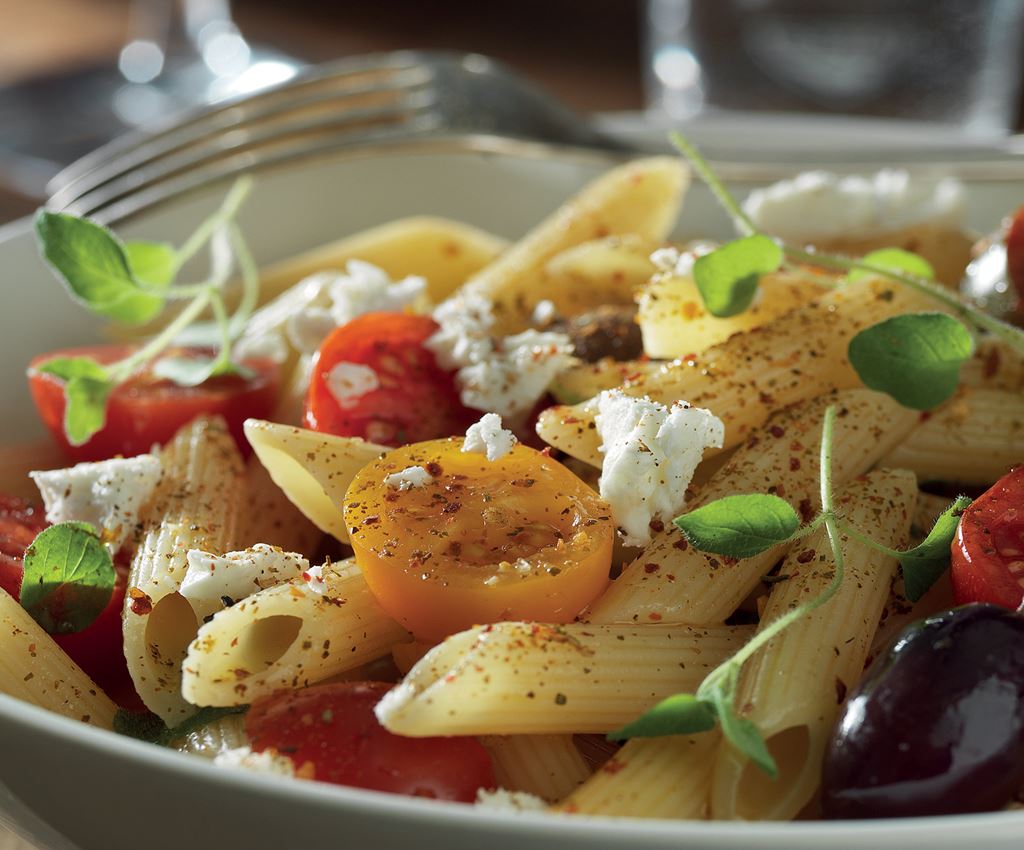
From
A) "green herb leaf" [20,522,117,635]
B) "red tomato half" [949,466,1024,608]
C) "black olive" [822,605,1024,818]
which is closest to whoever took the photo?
"black olive" [822,605,1024,818]

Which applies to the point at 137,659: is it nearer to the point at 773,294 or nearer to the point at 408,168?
the point at 773,294

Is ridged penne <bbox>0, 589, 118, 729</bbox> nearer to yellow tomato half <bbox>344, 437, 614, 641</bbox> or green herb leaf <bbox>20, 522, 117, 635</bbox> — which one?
green herb leaf <bbox>20, 522, 117, 635</bbox>

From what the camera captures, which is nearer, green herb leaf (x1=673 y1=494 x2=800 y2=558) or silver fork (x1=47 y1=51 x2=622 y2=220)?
green herb leaf (x1=673 y1=494 x2=800 y2=558)

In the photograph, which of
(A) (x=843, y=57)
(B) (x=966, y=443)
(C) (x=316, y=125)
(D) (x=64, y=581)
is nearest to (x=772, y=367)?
(B) (x=966, y=443)

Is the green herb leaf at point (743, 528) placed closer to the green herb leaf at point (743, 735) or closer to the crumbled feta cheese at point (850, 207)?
the green herb leaf at point (743, 735)

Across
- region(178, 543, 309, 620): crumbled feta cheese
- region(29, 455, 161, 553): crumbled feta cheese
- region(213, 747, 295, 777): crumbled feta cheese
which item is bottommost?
region(213, 747, 295, 777): crumbled feta cheese

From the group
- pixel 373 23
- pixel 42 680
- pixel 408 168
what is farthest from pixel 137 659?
pixel 373 23

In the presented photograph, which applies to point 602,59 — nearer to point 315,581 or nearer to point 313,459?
point 313,459

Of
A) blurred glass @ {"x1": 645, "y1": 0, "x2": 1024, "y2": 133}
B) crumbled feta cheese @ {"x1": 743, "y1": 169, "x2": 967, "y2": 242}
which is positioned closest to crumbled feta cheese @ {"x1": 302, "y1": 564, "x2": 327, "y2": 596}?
crumbled feta cheese @ {"x1": 743, "y1": 169, "x2": 967, "y2": 242}
